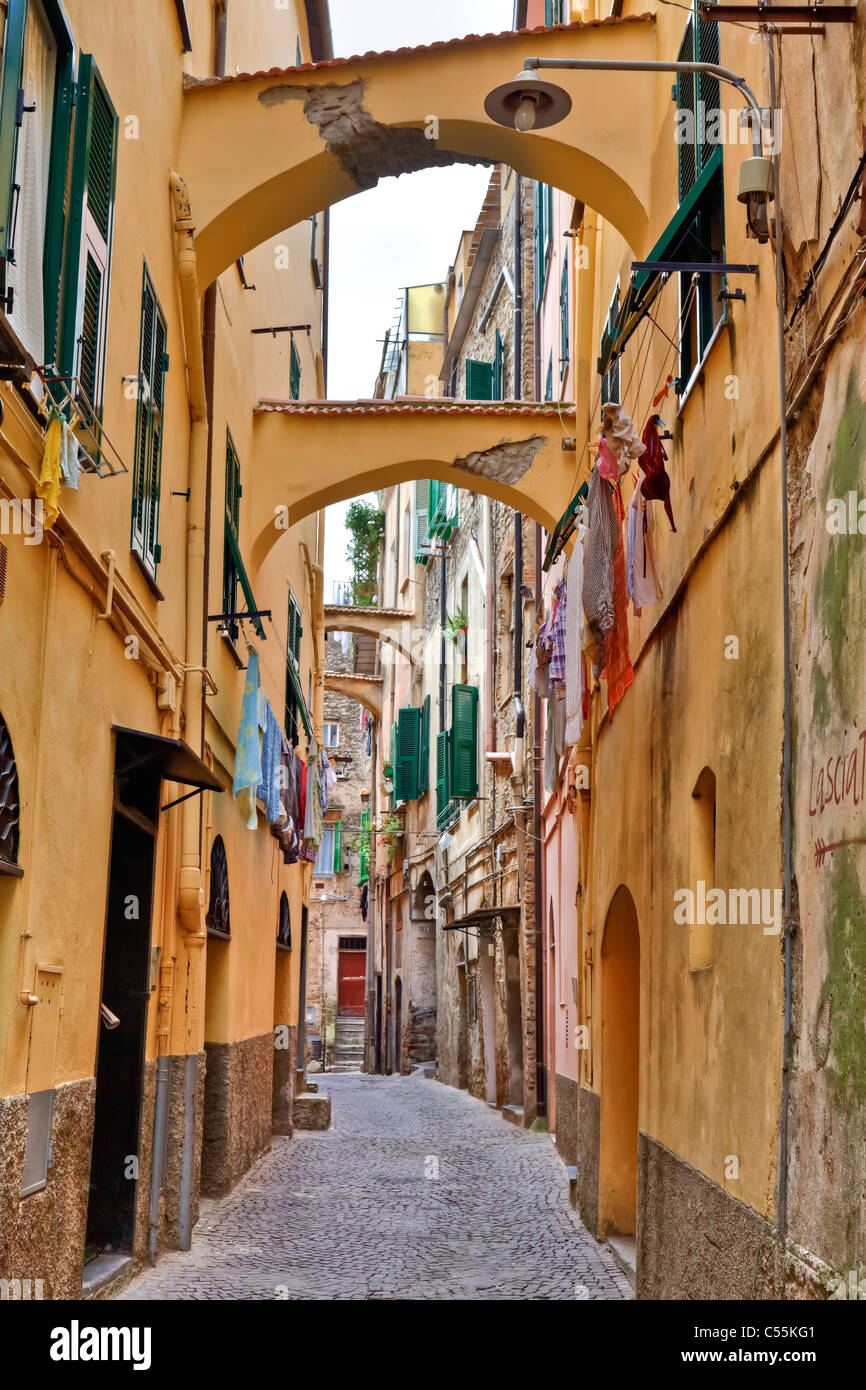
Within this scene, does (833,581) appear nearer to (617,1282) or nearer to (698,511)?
(698,511)

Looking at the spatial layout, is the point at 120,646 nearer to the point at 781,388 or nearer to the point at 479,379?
the point at 781,388

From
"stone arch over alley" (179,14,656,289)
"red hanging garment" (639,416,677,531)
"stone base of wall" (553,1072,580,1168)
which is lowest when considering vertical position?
"stone base of wall" (553,1072,580,1168)

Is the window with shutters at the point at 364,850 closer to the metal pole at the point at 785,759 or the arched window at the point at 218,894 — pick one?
the arched window at the point at 218,894

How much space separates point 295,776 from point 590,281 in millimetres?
6526

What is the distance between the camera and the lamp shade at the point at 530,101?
24.2ft

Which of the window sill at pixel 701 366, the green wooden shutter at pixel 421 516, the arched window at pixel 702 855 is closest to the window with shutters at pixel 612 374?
the window sill at pixel 701 366

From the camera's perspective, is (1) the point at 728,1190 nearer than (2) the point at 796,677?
No

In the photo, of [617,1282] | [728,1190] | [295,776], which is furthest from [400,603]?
[728,1190]

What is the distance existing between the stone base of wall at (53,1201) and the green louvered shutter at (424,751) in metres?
22.5

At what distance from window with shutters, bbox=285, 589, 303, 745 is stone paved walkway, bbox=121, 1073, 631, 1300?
4.93 m

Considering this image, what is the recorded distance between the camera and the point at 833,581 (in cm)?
463

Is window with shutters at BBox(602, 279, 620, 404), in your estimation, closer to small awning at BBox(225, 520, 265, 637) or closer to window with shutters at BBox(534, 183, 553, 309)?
small awning at BBox(225, 520, 265, 637)

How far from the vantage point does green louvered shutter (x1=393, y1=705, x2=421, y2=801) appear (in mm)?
29875

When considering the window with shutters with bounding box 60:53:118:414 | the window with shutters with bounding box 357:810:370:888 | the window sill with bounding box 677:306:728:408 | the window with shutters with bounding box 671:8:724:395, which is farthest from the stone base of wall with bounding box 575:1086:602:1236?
the window with shutters with bounding box 357:810:370:888
